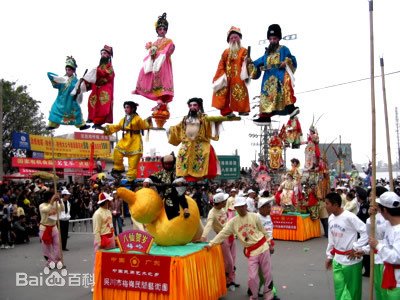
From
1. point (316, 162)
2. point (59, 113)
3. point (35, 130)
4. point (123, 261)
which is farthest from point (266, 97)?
point (35, 130)

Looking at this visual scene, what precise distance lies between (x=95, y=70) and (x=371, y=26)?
3.84 metres

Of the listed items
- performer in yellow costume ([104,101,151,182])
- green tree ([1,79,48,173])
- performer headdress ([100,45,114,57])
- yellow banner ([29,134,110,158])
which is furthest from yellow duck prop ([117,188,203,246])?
green tree ([1,79,48,173])

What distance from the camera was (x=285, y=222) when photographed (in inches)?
417

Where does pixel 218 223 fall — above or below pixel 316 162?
below

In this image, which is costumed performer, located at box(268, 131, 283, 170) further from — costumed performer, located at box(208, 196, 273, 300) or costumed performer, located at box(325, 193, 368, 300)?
costumed performer, located at box(325, 193, 368, 300)

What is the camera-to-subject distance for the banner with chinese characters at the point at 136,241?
179 inches

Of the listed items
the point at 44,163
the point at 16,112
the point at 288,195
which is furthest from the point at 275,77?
the point at 16,112

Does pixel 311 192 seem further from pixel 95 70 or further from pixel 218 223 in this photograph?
pixel 95 70

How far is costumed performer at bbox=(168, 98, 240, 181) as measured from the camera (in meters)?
5.44

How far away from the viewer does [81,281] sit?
646 centimetres

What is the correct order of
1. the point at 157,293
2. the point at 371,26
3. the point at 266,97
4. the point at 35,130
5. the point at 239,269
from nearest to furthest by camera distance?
the point at 371,26, the point at 157,293, the point at 266,97, the point at 239,269, the point at 35,130

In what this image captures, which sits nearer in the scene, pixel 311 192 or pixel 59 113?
pixel 59 113

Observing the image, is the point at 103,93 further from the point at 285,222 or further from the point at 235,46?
the point at 285,222

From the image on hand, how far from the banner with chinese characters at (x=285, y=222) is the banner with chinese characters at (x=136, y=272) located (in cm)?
663
